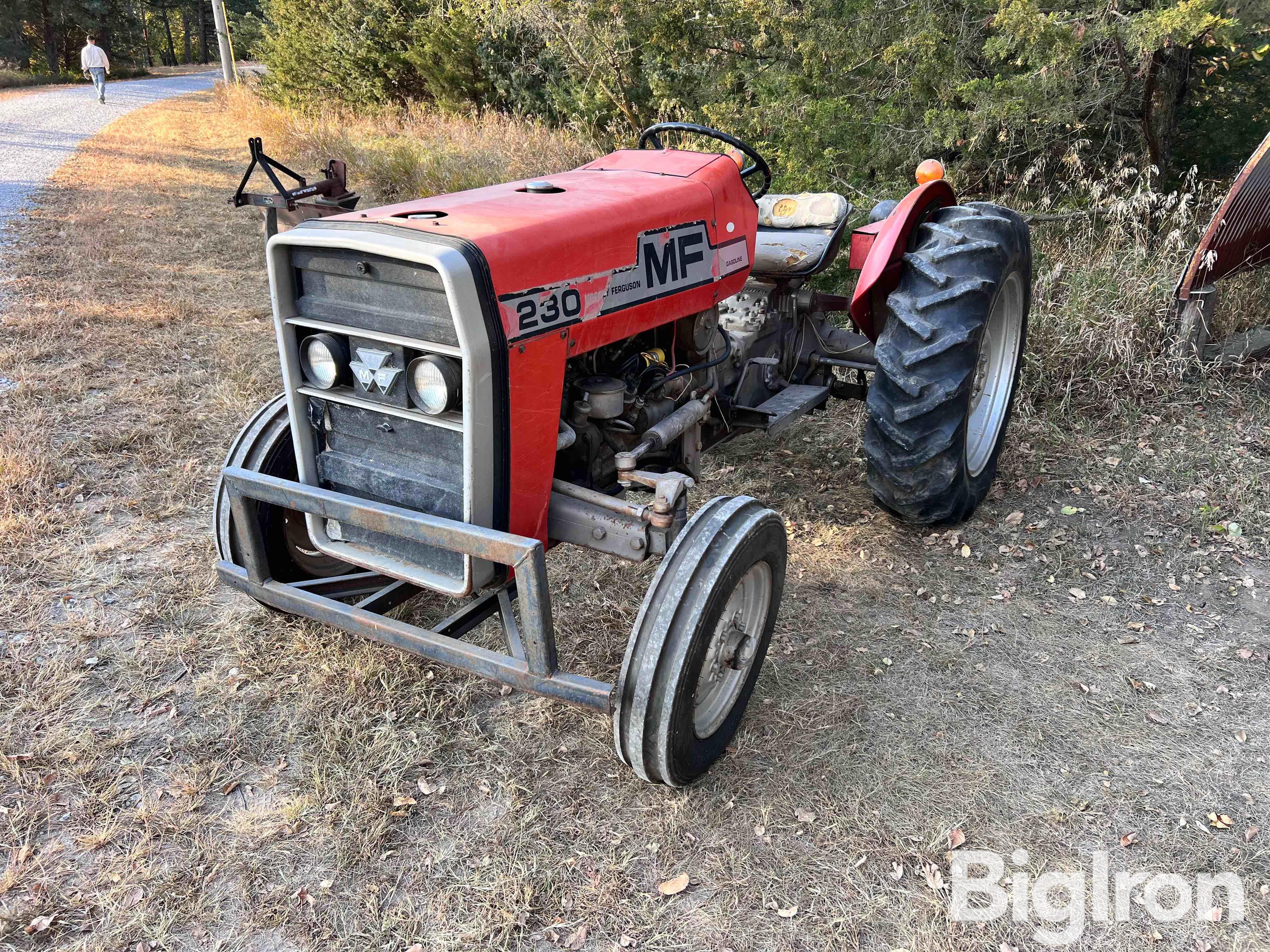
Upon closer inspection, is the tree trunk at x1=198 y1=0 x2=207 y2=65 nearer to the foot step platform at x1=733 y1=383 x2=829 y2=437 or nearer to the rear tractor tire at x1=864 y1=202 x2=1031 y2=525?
the foot step platform at x1=733 y1=383 x2=829 y2=437

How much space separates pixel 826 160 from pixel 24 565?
5.15 meters

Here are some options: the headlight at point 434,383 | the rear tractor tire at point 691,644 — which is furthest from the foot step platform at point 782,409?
the headlight at point 434,383

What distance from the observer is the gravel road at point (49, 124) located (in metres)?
10.9

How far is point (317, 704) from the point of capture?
2754 mm

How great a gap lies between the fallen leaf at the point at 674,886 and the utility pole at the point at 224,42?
2167cm

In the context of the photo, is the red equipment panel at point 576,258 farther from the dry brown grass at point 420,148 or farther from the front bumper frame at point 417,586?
the dry brown grass at point 420,148

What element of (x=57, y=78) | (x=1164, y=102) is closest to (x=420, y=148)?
(x=1164, y=102)

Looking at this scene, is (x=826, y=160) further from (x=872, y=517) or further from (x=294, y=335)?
(x=294, y=335)

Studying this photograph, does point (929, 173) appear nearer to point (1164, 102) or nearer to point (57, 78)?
point (1164, 102)

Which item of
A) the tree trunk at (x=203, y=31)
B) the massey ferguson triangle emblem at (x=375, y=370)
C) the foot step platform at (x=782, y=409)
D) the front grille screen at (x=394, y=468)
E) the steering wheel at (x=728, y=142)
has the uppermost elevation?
the tree trunk at (x=203, y=31)

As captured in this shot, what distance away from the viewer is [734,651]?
254 centimetres

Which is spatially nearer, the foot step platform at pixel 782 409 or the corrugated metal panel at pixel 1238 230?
the foot step platform at pixel 782 409

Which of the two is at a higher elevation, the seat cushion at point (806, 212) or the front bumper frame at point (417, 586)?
the seat cushion at point (806, 212)

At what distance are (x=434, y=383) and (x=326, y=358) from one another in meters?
0.38
